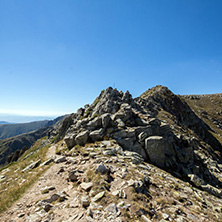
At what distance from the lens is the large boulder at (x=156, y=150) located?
18231 millimetres

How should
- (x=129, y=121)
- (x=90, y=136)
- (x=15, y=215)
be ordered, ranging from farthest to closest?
(x=129, y=121) → (x=90, y=136) → (x=15, y=215)

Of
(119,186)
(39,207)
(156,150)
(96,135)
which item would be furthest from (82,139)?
(39,207)

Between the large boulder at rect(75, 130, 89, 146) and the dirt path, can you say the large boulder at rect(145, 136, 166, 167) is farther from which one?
the dirt path

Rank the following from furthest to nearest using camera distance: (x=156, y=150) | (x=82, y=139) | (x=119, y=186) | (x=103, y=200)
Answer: (x=82, y=139), (x=156, y=150), (x=119, y=186), (x=103, y=200)

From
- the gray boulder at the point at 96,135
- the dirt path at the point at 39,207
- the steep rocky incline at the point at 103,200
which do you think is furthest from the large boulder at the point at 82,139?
the dirt path at the point at 39,207

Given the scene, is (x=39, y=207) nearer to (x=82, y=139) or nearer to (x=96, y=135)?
(x=82, y=139)

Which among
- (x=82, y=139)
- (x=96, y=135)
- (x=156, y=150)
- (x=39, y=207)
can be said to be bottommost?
(x=39, y=207)

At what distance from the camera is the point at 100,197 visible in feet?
26.4

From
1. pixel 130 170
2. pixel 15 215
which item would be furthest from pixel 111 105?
pixel 15 215

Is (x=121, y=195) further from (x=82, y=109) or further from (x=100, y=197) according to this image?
(x=82, y=109)

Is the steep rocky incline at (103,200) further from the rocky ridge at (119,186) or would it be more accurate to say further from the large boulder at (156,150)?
the large boulder at (156,150)

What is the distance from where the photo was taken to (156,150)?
1859 cm

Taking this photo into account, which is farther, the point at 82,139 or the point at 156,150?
the point at 82,139

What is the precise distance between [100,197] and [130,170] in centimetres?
478
